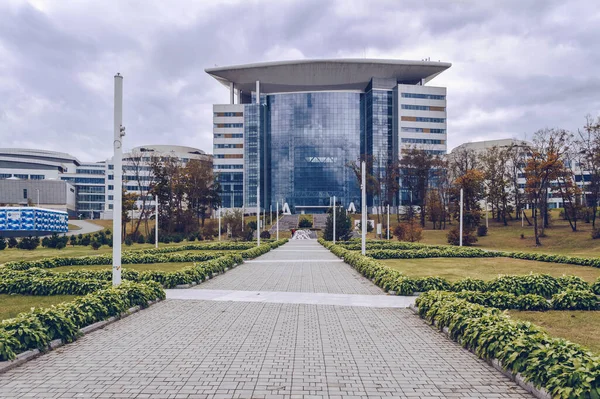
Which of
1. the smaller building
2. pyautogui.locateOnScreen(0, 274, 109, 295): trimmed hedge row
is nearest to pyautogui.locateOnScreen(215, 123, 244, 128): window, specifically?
the smaller building

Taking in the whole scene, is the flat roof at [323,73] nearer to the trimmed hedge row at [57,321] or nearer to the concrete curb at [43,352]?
the trimmed hedge row at [57,321]

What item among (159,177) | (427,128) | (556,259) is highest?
(427,128)

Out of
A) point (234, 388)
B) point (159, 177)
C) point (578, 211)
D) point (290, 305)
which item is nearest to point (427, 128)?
point (578, 211)

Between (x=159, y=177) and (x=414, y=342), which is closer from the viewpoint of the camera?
(x=414, y=342)

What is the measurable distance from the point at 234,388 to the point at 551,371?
13.0ft

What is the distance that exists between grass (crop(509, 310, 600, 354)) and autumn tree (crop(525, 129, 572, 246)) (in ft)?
115

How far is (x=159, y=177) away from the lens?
6084 cm

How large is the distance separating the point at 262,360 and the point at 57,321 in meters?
3.93

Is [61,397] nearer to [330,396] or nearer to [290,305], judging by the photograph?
[330,396]

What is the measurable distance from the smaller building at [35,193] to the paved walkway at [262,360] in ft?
312

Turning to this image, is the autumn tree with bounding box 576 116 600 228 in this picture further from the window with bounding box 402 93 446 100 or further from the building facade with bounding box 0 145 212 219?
the building facade with bounding box 0 145 212 219

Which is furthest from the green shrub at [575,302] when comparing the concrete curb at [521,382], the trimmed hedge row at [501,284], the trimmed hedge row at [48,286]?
the trimmed hedge row at [48,286]

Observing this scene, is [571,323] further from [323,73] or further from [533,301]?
[323,73]

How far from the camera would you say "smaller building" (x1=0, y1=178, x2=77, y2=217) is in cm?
9344
